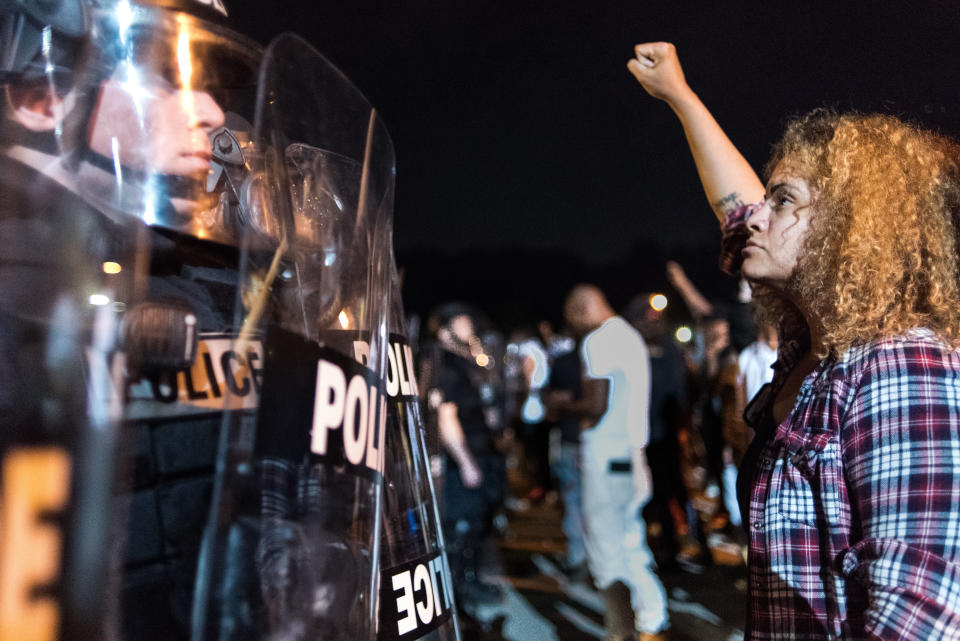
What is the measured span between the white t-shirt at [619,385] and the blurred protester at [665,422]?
1144 mm

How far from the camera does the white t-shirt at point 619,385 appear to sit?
4266 mm

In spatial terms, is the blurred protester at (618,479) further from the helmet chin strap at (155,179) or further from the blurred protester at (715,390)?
the helmet chin strap at (155,179)

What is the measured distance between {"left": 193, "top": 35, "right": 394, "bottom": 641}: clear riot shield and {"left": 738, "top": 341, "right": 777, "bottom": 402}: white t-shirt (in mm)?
3765

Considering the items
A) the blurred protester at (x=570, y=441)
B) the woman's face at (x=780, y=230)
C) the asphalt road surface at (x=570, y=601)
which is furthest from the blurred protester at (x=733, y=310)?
the woman's face at (x=780, y=230)

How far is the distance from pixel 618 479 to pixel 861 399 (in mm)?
3108

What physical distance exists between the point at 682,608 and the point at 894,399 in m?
4.10

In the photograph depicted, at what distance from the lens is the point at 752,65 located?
2172 mm

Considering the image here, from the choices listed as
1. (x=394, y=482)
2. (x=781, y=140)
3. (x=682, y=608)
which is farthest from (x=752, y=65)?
(x=682, y=608)

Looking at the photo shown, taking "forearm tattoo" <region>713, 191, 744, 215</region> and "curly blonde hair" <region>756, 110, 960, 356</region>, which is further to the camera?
"forearm tattoo" <region>713, 191, 744, 215</region>

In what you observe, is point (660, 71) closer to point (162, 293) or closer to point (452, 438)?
point (162, 293)

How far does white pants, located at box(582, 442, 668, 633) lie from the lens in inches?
157

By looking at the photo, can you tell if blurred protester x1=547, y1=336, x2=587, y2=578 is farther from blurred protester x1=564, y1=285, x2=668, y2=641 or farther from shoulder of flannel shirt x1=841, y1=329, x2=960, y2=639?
shoulder of flannel shirt x1=841, y1=329, x2=960, y2=639

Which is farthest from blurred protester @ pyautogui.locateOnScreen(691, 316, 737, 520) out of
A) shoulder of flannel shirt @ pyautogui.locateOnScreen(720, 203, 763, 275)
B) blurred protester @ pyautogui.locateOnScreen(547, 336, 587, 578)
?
shoulder of flannel shirt @ pyautogui.locateOnScreen(720, 203, 763, 275)

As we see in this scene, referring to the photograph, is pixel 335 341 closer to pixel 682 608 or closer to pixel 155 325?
pixel 155 325
